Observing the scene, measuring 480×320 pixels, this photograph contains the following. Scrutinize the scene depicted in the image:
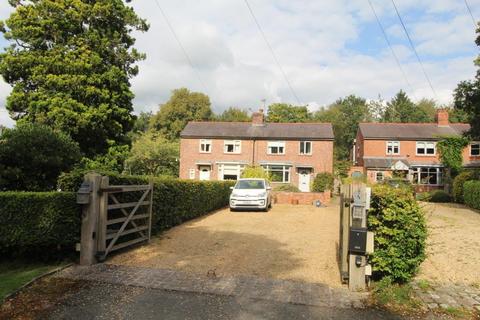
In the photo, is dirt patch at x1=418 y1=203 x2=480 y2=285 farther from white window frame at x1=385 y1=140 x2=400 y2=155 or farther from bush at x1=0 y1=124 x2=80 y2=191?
white window frame at x1=385 y1=140 x2=400 y2=155

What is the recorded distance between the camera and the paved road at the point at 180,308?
5109mm

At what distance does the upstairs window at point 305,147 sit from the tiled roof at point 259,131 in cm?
52

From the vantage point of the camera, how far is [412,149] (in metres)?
41.8

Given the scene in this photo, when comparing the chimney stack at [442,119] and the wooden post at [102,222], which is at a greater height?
the chimney stack at [442,119]

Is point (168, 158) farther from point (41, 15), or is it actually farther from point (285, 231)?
point (285, 231)

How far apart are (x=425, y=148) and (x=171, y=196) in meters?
36.9

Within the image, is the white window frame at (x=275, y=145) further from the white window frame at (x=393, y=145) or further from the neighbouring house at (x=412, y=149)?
the white window frame at (x=393, y=145)

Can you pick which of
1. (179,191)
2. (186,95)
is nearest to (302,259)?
(179,191)

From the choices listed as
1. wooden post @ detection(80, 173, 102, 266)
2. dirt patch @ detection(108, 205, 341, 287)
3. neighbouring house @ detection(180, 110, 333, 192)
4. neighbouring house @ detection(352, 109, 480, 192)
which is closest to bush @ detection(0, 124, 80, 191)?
wooden post @ detection(80, 173, 102, 266)

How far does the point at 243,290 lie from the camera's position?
20.1 ft

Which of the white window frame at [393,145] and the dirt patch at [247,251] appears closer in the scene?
the dirt patch at [247,251]

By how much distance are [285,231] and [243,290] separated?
6.41 meters

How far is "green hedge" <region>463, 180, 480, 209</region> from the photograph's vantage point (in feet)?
69.9

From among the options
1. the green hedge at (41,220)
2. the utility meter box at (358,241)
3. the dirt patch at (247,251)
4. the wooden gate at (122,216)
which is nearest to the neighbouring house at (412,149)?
the dirt patch at (247,251)
